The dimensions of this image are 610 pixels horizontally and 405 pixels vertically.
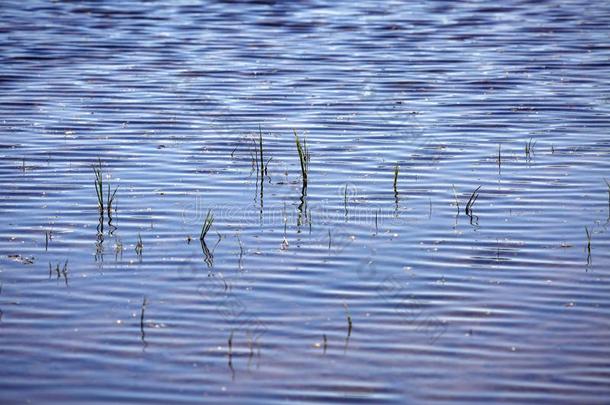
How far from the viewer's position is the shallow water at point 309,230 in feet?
18.4

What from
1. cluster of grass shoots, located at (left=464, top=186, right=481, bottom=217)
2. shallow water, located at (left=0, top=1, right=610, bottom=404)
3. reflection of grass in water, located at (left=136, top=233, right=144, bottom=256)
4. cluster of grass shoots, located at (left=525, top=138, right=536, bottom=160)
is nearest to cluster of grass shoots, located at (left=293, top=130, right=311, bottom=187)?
shallow water, located at (left=0, top=1, right=610, bottom=404)

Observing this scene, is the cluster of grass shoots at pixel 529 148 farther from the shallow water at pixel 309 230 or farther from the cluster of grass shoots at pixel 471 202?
the cluster of grass shoots at pixel 471 202

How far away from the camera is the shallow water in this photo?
559 centimetres

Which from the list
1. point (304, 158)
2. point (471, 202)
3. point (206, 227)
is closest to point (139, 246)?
point (206, 227)

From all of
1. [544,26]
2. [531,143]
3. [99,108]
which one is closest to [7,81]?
[99,108]

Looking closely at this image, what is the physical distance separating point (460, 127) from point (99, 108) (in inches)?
154

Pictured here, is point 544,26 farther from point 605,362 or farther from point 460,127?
point 605,362

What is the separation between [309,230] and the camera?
7.89 metres

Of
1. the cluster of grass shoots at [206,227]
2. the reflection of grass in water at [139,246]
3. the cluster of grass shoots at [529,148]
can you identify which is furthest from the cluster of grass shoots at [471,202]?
the reflection of grass in water at [139,246]

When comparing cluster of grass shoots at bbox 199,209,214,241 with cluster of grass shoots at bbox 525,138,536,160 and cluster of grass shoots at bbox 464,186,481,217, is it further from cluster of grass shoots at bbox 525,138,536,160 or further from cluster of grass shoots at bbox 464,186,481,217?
cluster of grass shoots at bbox 525,138,536,160

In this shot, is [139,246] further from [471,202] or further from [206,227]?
[471,202]

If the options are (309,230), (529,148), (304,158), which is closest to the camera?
(309,230)

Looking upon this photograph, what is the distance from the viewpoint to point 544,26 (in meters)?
18.4

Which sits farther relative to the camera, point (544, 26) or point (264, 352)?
point (544, 26)
